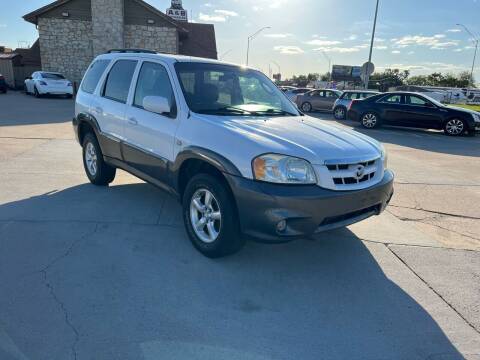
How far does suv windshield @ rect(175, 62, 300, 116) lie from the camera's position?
4113 millimetres

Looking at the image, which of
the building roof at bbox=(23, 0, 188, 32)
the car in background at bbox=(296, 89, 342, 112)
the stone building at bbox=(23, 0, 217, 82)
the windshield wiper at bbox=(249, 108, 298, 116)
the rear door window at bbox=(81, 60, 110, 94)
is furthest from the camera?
the stone building at bbox=(23, 0, 217, 82)

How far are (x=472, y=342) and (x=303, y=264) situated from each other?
1517 millimetres

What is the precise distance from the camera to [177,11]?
47.2 m

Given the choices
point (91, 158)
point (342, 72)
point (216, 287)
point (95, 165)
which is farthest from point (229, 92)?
point (342, 72)

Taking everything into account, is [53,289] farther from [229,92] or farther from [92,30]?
[92,30]

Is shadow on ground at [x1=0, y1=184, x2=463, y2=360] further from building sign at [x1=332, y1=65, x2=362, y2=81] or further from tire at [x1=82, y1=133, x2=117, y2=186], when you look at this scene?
building sign at [x1=332, y1=65, x2=362, y2=81]

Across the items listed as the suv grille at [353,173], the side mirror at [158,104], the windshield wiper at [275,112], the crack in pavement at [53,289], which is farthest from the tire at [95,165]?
the suv grille at [353,173]

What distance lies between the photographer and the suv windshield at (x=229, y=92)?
4.11 metres

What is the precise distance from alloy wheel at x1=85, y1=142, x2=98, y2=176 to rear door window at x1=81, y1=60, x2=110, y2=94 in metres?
0.84

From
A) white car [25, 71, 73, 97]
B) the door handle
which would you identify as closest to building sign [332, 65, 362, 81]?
white car [25, 71, 73, 97]

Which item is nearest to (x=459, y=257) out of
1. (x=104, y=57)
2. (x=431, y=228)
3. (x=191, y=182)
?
(x=431, y=228)

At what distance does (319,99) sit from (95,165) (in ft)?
63.0

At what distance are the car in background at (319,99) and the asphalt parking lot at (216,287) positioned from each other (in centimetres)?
1810

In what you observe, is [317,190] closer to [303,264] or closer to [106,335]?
[303,264]
